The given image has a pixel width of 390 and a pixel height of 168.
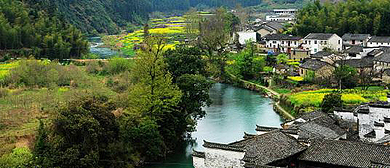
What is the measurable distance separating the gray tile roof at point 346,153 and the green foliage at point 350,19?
27030 mm

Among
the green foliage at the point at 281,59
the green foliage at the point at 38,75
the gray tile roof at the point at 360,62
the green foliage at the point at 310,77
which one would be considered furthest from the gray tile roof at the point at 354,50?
the green foliage at the point at 38,75

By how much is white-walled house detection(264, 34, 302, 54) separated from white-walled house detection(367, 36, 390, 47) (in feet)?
18.6

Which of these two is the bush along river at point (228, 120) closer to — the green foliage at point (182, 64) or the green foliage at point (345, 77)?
the green foliage at point (182, 64)

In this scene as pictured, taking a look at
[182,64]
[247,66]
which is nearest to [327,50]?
[247,66]

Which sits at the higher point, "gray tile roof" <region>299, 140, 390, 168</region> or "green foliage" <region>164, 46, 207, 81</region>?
"green foliage" <region>164, 46, 207, 81</region>

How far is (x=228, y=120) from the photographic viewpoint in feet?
70.5

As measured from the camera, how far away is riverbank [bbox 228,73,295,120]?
74.5ft

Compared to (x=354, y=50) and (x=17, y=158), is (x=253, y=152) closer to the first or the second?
(x=17, y=158)

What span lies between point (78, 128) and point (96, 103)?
131 centimetres

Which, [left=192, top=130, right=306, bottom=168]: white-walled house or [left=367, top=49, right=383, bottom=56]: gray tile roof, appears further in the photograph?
[left=367, top=49, right=383, bottom=56]: gray tile roof

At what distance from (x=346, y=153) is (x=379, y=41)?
81.7 feet

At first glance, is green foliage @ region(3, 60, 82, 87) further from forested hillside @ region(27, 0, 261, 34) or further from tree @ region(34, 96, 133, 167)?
forested hillside @ region(27, 0, 261, 34)

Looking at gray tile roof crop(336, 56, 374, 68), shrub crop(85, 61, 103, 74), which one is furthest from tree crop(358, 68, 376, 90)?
shrub crop(85, 61, 103, 74)

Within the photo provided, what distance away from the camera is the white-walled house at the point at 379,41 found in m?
33.9
